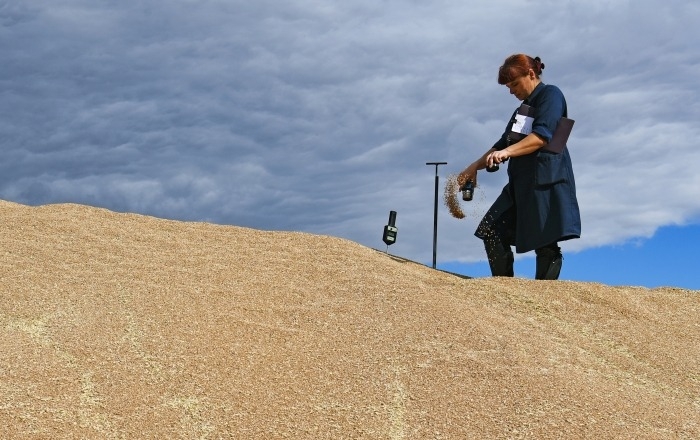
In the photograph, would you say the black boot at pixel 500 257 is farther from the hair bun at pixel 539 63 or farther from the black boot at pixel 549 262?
the hair bun at pixel 539 63

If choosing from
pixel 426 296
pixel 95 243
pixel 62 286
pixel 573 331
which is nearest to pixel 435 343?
pixel 426 296

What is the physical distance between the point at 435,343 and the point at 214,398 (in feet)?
4.69

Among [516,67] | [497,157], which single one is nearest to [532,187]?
[497,157]

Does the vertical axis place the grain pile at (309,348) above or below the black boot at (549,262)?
below

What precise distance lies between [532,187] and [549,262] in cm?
64

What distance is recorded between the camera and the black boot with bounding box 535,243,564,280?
6.88 m

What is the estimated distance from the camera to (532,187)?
675 centimetres

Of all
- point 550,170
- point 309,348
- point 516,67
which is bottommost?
point 309,348

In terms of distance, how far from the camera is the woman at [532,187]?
6.68 metres

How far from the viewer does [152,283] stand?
580 cm

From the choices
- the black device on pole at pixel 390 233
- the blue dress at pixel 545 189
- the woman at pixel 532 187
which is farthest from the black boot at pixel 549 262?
the black device on pole at pixel 390 233

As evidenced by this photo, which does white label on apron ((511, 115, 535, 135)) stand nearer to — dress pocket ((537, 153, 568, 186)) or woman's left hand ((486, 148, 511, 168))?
dress pocket ((537, 153, 568, 186))

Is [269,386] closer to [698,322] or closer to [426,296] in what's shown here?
[426,296]

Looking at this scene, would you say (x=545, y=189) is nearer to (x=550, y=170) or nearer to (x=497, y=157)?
(x=550, y=170)
